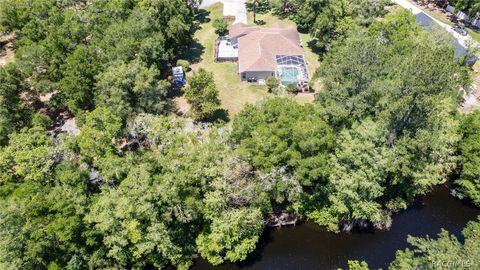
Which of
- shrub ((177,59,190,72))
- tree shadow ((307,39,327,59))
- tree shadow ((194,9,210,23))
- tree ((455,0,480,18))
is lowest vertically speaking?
shrub ((177,59,190,72))

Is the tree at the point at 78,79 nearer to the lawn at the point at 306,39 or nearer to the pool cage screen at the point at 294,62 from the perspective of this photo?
the pool cage screen at the point at 294,62

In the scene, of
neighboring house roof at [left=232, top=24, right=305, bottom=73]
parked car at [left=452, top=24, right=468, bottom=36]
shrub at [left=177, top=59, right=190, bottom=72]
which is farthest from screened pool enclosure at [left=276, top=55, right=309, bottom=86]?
parked car at [left=452, top=24, right=468, bottom=36]

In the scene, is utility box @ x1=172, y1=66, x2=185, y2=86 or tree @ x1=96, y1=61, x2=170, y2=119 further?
utility box @ x1=172, y1=66, x2=185, y2=86

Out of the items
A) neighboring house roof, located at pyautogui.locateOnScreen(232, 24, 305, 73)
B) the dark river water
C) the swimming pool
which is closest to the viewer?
the dark river water

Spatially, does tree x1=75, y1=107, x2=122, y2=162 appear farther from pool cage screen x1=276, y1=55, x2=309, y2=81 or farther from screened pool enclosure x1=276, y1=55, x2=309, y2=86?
pool cage screen x1=276, y1=55, x2=309, y2=81

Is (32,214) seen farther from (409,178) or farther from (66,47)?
(409,178)

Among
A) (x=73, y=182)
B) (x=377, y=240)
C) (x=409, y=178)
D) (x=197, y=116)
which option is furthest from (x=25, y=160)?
(x=409, y=178)

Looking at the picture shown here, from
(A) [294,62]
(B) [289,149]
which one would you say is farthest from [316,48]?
(B) [289,149]
